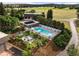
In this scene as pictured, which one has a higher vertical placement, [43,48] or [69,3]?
[69,3]

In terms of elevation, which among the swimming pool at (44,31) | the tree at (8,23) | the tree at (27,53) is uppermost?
the tree at (8,23)

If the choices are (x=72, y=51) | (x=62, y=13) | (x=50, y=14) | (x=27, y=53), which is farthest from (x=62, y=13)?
(x=27, y=53)

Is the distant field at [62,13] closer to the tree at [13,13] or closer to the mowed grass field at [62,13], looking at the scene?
the mowed grass field at [62,13]

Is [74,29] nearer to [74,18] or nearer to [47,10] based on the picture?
[74,18]

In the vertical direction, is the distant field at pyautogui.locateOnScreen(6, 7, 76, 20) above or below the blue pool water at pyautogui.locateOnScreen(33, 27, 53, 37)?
above

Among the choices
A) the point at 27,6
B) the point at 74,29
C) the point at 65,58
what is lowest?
the point at 65,58

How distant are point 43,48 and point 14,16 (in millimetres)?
405

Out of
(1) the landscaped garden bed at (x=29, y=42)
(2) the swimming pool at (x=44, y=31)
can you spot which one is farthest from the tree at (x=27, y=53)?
(2) the swimming pool at (x=44, y=31)

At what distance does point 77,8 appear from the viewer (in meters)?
3.23

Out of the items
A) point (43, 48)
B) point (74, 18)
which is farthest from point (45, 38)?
point (74, 18)

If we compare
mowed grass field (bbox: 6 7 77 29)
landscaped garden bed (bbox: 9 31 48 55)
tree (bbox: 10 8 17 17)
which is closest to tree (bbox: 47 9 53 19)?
mowed grass field (bbox: 6 7 77 29)

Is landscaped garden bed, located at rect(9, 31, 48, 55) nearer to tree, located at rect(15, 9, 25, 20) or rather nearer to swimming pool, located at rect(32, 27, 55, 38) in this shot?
swimming pool, located at rect(32, 27, 55, 38)

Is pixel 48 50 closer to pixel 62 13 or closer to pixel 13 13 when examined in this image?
pixel 62 13

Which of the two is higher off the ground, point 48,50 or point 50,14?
point 50,14
